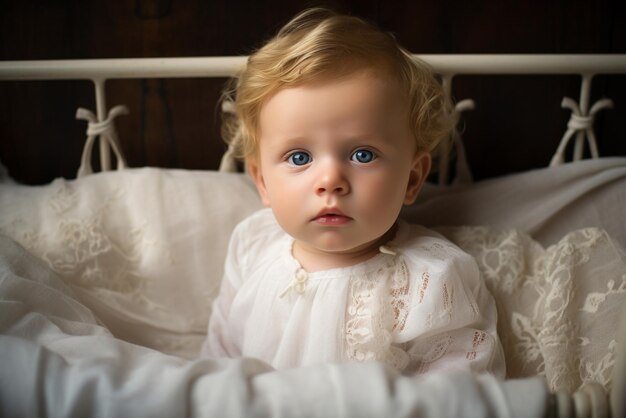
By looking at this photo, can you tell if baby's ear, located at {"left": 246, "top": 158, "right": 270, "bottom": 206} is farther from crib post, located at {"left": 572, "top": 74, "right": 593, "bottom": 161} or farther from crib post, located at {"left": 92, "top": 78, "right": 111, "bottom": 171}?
crib post, located at {"left": 572, "top": 74, "right": 593, "bottom": 161}

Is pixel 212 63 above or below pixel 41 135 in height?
above

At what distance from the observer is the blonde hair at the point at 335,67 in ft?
2.92

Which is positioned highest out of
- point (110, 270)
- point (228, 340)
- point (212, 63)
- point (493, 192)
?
point (212, 63)

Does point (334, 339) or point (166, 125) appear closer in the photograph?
point (334, 339)

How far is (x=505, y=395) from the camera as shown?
0.60 meters

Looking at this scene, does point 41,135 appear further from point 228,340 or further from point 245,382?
point 245,382

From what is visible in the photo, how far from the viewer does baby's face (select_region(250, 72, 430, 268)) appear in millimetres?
882

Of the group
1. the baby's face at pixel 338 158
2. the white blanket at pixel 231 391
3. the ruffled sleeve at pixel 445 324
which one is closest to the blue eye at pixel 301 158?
the baby's face at pixel 338 158

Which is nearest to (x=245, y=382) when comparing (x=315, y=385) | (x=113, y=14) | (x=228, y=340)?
(x=315, y=385)

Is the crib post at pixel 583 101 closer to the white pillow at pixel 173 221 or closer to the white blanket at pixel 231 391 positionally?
the white pillow at pixel 173 221

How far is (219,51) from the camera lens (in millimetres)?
1387

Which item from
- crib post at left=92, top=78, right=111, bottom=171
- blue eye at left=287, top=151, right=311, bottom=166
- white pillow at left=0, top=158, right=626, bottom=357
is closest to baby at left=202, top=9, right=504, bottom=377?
blue eye at left=287, top=151, right=311, bottom=166

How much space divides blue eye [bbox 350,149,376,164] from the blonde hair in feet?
0.32

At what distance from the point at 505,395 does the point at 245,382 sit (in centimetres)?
25
